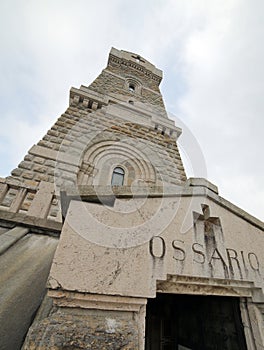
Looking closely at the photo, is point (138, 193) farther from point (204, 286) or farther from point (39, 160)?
point (39, 160)

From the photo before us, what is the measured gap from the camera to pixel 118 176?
5520 millimetres

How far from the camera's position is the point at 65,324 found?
94 centimetres

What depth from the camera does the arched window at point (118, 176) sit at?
5.39 metres

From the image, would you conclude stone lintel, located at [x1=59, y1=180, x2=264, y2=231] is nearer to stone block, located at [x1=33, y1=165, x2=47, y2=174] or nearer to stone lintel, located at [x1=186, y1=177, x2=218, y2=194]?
stone lintel, located at [x1=186, y1=177, x2=218, y2=194]

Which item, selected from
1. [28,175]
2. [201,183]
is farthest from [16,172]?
[201,183]

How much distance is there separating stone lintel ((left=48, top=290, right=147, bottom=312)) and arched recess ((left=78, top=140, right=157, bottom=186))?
3.85 m

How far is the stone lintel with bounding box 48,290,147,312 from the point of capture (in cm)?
101

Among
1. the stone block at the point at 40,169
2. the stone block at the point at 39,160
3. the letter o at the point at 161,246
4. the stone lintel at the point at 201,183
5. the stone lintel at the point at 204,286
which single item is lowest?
the stone lintel at the point at 204,286

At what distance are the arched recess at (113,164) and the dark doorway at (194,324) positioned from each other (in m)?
3.02

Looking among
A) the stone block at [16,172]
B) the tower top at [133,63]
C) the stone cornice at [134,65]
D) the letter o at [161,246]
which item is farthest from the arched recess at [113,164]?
the stone cornice at [134,65]

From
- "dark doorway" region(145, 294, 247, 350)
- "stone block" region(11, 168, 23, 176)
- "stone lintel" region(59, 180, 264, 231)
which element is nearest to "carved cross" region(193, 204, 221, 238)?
"stone lintel" region(59, 180, 264, 231)

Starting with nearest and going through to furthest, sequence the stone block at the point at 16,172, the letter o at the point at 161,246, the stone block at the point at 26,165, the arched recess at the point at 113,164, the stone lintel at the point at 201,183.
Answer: the letter o at the point at 161,246 < the stone lintel at the point at 201,183 < the stone block at the point at 16,172 < the stone block at the point at 26,165 < the arched recess at the point at 113,164

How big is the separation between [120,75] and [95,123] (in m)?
5.05

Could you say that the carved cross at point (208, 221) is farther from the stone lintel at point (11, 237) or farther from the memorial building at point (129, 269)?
the stone lintel at point (11, 237)
